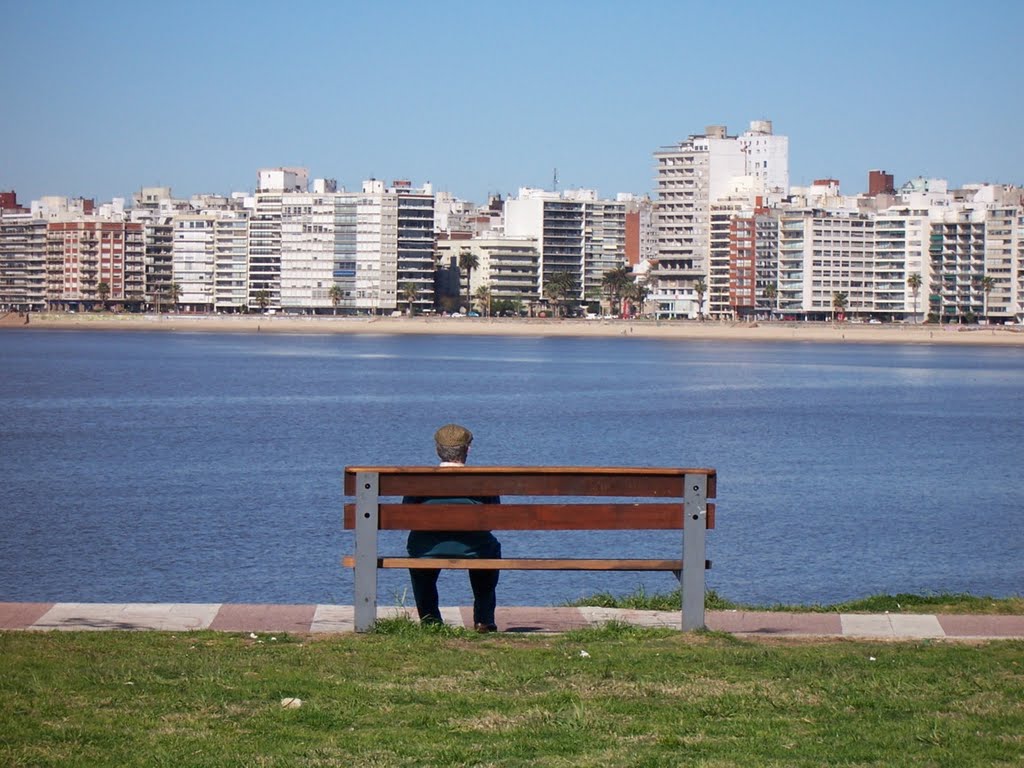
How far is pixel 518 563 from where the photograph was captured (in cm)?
954

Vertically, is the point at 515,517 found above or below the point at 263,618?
above

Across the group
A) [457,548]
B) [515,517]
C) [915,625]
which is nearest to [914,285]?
[915,625]

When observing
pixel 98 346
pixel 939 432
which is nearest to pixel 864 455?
pixel 939 432

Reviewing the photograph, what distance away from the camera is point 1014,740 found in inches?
266

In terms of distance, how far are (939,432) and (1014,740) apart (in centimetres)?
5367

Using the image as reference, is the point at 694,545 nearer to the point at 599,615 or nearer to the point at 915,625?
the point at 599,615

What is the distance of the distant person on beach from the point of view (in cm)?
989

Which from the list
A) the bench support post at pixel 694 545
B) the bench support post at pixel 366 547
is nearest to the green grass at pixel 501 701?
the bench support post at pixel 366 547

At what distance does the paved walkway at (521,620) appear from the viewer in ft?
31.8

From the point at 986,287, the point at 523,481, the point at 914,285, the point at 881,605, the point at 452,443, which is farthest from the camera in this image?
the point at 914,285

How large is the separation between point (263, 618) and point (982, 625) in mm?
4460

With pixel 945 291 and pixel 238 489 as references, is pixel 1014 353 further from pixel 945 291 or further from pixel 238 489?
pixel 238 489

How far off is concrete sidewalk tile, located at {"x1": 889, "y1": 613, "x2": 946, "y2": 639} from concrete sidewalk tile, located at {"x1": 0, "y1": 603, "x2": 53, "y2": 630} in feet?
16.8

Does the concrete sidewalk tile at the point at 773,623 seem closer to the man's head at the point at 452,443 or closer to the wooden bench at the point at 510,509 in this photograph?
the wooden bench at the point at 510,509
